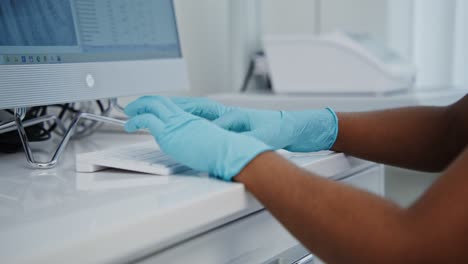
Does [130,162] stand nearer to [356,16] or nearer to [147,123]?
[147,123]

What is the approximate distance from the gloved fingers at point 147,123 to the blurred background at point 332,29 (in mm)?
864

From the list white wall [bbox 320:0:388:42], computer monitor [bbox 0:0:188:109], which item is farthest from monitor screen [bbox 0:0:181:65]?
white wall [bbox 320:0:388:42]

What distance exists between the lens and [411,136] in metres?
0.87

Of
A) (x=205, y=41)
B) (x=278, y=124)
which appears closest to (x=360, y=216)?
(x=278, y=124)

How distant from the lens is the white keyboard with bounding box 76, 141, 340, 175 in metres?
0.70

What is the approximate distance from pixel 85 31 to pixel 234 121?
1.04ft

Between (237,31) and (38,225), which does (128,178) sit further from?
(237,31)

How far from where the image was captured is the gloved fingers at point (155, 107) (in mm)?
700

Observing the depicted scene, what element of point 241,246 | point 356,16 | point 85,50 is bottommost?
point 241,246

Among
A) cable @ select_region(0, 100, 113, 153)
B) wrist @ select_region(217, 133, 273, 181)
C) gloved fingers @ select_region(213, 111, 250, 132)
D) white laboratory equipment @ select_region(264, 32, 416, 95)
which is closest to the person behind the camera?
wrist @ select_region(217, 133, 273, 181)

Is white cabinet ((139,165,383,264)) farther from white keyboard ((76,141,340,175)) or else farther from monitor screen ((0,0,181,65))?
monitor screen ((0,0,181,65))

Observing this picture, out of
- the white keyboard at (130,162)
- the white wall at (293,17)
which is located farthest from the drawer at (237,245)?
the white wall at (293,17)

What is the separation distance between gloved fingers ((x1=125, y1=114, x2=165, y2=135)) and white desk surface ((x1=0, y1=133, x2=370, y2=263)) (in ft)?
0.20

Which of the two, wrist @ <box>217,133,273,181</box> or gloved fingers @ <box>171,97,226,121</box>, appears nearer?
wrist @ <box>217,133,273,181</box>
